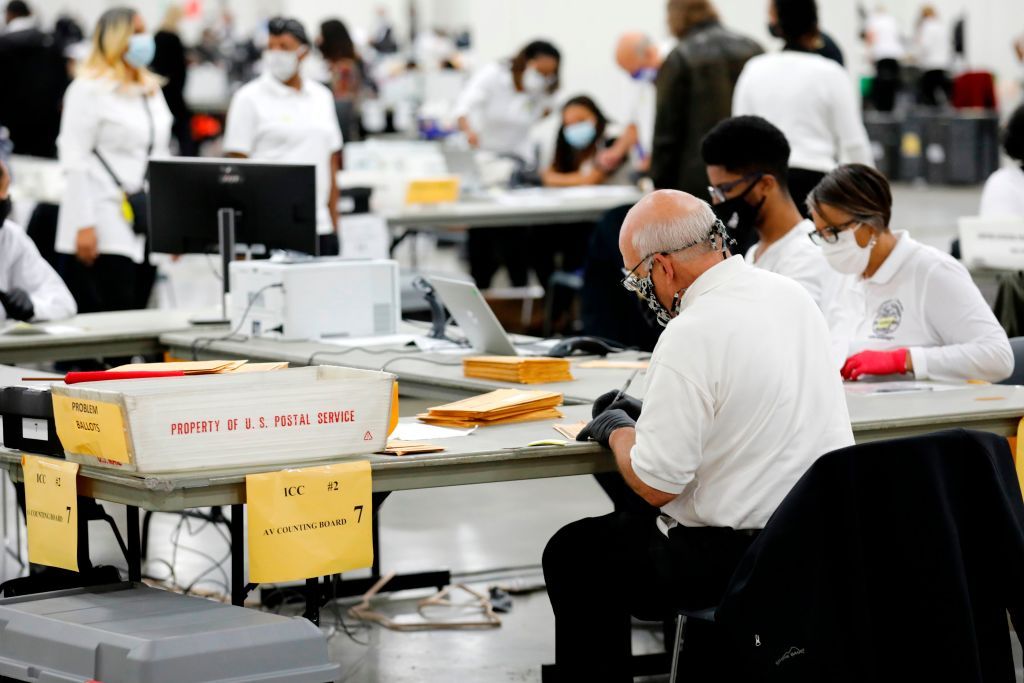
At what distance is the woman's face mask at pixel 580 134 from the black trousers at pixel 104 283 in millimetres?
2888

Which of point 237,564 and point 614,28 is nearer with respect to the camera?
point 237,564

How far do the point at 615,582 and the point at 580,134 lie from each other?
5.56 m

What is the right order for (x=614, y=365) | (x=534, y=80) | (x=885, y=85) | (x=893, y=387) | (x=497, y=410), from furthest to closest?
1. (x=885, y=85)
2. (x=534, y=80)
3. (x=614, y=365)
4. (x=893, y=387)
5. (x=497, y=410)

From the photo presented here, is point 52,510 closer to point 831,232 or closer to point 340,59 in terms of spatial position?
point 831,232

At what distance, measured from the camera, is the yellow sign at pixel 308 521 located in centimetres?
251

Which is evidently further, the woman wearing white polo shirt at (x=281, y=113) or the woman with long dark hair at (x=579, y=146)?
the woman with long dark hair at (x=579, y=146)

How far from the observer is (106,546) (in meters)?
3.14

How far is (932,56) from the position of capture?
1792 cm

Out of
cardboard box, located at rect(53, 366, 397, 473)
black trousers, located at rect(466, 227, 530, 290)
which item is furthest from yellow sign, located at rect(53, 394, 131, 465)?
black trousers, located at rect(466, 227, 530, 290)

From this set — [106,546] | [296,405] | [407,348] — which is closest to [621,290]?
[407,348]

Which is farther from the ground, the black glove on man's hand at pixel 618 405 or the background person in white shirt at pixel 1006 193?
the background person in white shirt at pixel 1006 193

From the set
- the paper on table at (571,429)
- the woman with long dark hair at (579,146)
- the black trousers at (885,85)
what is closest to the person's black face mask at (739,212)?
the paper on table at (571,429)

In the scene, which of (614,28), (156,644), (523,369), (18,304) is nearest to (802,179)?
(523,369)

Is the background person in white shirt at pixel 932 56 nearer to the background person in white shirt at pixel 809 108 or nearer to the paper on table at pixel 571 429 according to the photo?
the background person in white shirt at pixel 809 108
